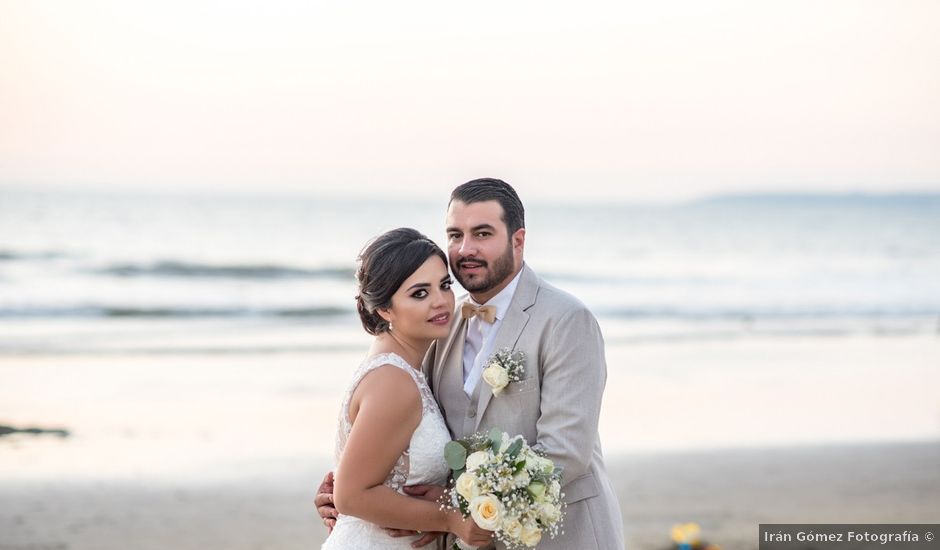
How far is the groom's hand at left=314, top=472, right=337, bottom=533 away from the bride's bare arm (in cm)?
50

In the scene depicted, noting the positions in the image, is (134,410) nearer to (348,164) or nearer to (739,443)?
(739,443)

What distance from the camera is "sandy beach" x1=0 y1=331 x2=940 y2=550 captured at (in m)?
8.09

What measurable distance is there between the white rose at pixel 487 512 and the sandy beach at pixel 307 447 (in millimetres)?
4267

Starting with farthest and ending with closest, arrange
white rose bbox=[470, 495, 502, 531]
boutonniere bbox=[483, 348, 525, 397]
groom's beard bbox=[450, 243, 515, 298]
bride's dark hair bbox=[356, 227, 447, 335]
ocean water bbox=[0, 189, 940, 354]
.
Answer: ocean water bbox=[0, 189, 940, 354], groom's beard bbox=[450, 243, 515, 298], bride's dark hair bbox=[356, 227, 447, 335], boutonniere bbox=[483, 348, 525, 397], white rose bbox=[470, 495, 502, 531]

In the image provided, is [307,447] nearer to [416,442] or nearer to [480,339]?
[480,339]

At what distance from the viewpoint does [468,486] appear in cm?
371

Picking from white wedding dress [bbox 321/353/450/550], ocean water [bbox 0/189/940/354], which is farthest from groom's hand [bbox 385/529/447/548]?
ocean water [bbox 0/189/940/354]

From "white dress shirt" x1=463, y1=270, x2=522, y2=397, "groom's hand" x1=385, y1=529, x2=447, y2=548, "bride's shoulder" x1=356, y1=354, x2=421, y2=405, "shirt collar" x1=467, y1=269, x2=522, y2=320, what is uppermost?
"shirt collar" x1=467, y1=269, x2=522, y2=320

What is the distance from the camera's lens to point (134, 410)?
11.2 meters

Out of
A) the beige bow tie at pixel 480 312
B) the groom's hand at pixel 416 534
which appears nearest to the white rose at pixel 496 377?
the beige bow tie at pixel 480 312

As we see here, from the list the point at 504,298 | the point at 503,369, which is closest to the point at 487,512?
the point at 503,369

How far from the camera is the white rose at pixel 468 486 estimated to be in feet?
12.1

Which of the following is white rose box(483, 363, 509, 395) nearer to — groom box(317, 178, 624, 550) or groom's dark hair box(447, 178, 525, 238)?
groom box(317, 178, 624, 550)

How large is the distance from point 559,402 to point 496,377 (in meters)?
0.27
